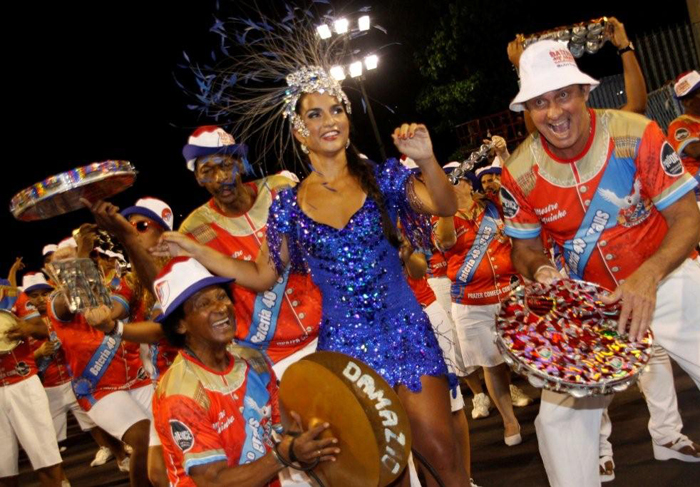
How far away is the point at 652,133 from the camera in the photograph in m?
3.63

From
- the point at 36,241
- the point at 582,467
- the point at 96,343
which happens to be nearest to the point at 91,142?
the point at 36,241

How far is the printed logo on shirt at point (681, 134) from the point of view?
7.19 metres

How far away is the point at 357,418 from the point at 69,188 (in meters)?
2.47

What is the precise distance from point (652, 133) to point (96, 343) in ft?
18.8

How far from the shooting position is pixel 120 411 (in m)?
7.02

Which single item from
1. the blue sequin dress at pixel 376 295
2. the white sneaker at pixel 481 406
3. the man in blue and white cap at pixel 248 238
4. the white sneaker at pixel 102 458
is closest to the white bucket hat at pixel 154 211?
the man in blue and white cap at pixel 248 238

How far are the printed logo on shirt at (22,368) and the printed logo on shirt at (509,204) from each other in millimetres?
6246

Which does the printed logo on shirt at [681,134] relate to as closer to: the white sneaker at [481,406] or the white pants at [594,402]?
the white sneaker at [481,406]

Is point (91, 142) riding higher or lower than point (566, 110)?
higher

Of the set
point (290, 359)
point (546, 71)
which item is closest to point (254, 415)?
point (290, 359)

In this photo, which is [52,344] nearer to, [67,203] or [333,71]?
[67,203]

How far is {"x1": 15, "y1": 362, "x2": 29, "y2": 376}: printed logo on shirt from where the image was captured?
27.2 ft

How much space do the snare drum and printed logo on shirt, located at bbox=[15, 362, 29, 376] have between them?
650 cm

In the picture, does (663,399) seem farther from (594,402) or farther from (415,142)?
(415,142)
